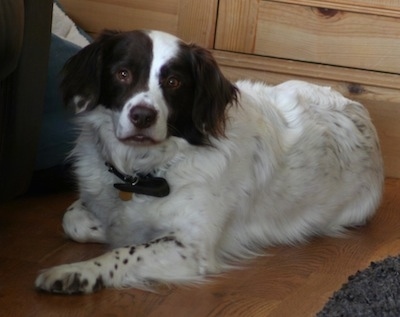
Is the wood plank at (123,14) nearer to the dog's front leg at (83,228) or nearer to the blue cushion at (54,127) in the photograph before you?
the blue cushion at (54,127)

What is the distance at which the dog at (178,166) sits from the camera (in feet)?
7.79

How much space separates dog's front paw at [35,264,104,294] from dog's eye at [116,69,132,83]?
1.68ft

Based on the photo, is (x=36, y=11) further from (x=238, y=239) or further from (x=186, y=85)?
(x=238, y=239)

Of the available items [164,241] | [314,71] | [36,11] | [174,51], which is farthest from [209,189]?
[314,71]

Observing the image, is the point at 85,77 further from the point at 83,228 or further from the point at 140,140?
the point at 83,228

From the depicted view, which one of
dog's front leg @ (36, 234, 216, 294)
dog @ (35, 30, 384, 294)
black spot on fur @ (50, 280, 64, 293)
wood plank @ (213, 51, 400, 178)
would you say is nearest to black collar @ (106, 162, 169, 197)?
dog @ (35, 30, 384, 294)

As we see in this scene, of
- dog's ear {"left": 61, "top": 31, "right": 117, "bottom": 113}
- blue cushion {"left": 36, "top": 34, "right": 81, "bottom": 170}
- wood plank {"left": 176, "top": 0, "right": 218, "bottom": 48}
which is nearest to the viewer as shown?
dog's ear {"left": 61, "top": 31, "right": 117, "bottom": 113}

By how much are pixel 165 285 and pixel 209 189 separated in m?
0.33

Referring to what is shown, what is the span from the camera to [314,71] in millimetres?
3561

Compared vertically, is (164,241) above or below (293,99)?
below

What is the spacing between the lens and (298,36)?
11.7 ft

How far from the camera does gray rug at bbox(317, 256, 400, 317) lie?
84.3 inches

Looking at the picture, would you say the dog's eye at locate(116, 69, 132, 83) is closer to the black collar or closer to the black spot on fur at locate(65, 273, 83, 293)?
the black collar

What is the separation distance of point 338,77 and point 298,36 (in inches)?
9.0
